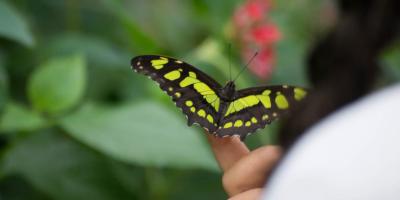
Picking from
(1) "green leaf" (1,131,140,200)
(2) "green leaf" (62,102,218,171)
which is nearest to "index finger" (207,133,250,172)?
(2) "green leaf" (62,102,218,171)

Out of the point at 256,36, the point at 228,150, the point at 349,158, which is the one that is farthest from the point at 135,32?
the point at 349,158

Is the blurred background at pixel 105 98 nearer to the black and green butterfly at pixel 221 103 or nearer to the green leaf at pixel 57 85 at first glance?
the green leaf at pixel 57 85

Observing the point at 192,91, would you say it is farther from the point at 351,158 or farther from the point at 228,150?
the point at 351,158

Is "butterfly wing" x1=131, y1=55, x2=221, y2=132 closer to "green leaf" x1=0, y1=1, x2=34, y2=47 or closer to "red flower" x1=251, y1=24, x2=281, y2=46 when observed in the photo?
"green leaf" x1=0, y1=1, x2=34, y2=47

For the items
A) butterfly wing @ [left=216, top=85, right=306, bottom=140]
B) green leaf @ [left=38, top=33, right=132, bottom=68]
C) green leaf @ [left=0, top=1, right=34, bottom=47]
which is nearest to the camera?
butterfly wing @ [left=216, top=85, right=306, bottom=140]

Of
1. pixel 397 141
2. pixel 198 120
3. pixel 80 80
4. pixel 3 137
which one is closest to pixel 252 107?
pixel 198 120

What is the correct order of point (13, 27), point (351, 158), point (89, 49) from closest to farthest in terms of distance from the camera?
1. point (351, 158)
2. point (13, 27)
3. point (89, 49)

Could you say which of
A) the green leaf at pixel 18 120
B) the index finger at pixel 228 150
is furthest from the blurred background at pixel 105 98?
the index finger at pixel 228 150
